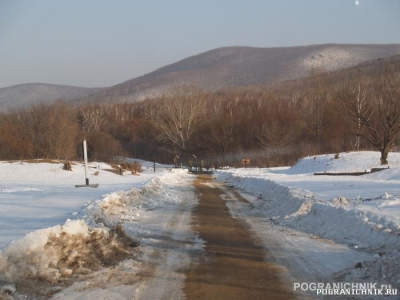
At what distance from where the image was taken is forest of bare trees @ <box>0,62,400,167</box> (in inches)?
1555

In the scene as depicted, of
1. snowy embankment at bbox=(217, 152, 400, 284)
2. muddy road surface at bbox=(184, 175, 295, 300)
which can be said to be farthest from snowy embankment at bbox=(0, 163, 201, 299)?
snowy embankment at bbox=(217, 152, 400, 284)

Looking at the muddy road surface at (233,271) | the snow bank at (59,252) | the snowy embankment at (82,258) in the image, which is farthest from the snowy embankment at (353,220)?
the snow bank at (59,252)

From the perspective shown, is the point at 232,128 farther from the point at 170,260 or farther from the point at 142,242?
the point at 170,260

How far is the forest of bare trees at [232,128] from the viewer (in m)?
39.5

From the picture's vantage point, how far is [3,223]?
29.4 ft

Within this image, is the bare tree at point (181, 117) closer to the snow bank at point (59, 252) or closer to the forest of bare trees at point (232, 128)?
the forest of bare trees at point (232, 128)

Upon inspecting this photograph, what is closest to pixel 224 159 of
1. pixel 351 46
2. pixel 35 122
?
pixel 35 122

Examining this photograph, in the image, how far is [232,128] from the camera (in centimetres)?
7825

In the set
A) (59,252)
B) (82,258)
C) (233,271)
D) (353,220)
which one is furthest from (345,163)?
(59,252)

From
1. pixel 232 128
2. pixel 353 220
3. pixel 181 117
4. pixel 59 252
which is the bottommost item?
pixel 353 220

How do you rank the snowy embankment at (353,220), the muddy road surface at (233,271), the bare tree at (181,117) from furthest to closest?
1. the bare tree at (181,117)
2. the snowy embankment at (353,220)
3. the muddy road surface at (233,271)

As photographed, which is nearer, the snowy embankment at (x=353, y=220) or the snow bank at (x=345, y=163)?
the snowy embankment at (x=353, y=220)

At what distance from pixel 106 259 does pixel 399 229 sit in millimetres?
5214

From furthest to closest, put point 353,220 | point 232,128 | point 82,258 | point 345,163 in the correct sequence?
point 232,128 → point 345,163 → point 353,220 → point 82,258
